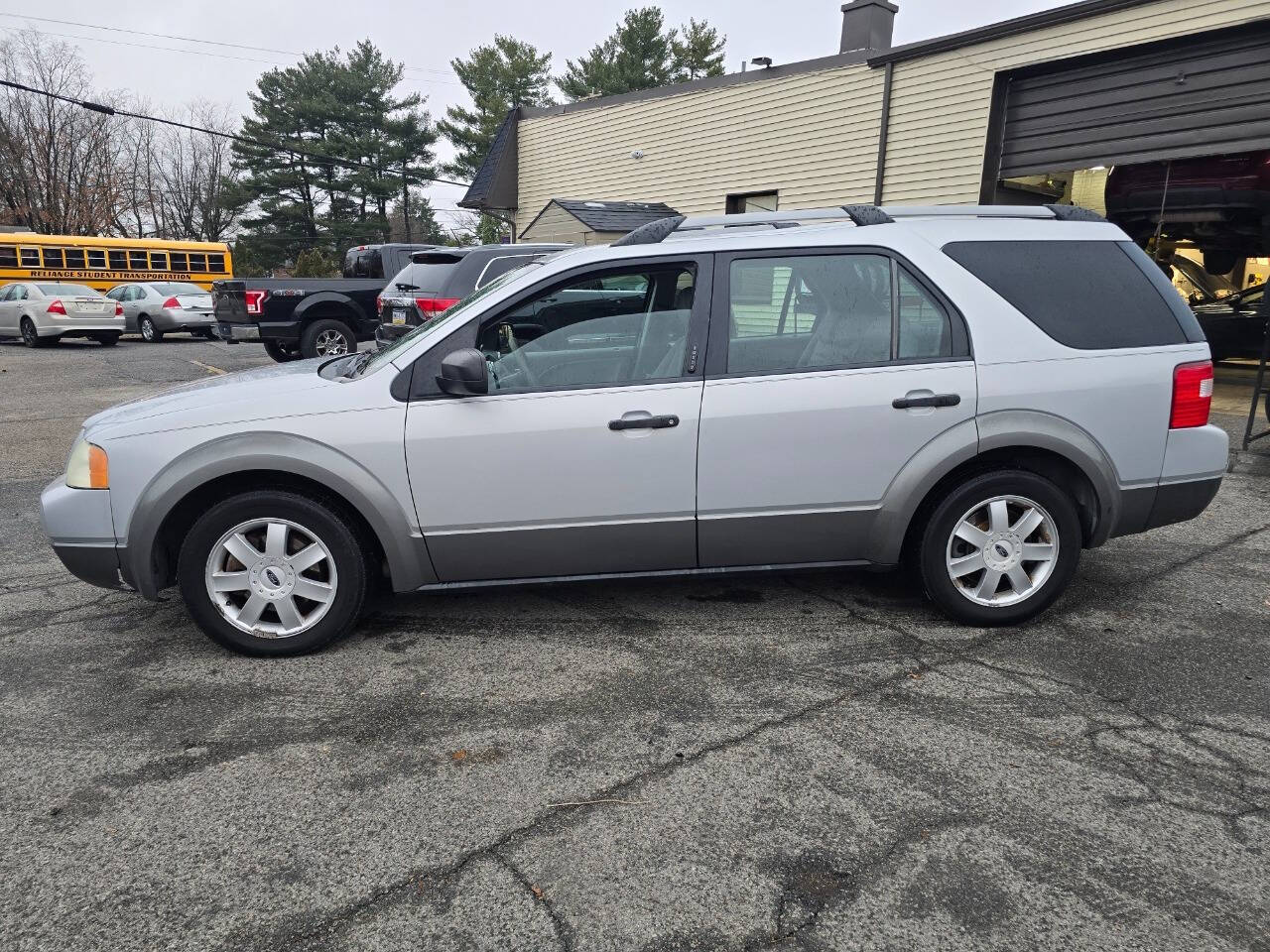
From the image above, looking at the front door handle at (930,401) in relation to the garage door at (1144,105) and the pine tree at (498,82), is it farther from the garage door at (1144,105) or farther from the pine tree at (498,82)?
the pine tree at (498,82)

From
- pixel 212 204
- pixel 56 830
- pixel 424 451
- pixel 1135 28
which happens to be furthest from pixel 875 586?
pixel 212 204

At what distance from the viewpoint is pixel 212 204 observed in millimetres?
55938

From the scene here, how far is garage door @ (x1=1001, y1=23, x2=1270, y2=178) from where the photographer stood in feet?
29.7

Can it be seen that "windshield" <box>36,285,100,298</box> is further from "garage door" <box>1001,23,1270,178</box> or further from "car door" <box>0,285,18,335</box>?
"garage door" <box>1001,23,1270,178</box>

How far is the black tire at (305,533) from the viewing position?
3482mm

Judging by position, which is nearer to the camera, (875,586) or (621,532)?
(621,532)

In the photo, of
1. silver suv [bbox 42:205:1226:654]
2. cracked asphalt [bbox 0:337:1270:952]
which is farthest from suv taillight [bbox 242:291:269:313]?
silver suv [bbox 42:205:1226:654]

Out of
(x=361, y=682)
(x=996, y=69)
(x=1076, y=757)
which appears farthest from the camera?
(x=996, y=69)

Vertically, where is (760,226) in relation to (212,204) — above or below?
below

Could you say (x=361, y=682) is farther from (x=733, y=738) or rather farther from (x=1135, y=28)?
(x=1135, y=28)

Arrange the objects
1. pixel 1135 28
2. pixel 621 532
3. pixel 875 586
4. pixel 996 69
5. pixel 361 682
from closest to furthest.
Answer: pixel 361 682
pixel 621 532
pixel 875 586
pixel 1135 28
pixel 996 69

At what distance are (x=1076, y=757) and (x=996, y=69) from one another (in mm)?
10806

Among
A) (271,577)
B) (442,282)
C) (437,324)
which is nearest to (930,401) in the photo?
(437,324)

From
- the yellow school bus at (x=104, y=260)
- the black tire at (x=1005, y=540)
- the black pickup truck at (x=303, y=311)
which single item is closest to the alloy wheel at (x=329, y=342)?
the black pickup truck at (x=303, y=311)
